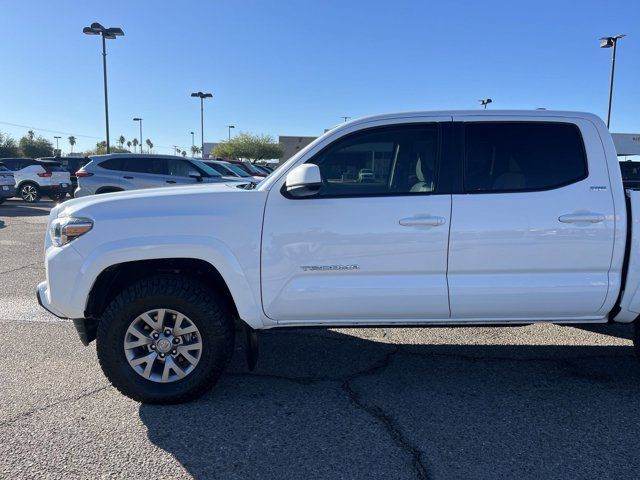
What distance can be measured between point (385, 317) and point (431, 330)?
1.78 metres

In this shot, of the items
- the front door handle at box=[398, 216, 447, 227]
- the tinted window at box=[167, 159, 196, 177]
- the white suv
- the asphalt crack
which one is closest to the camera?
the asphalt crack

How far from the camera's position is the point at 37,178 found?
18.6m

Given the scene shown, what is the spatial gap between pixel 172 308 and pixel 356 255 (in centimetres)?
128

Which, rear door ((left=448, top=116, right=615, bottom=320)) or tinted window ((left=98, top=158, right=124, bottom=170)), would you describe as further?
tinted window ((left=98, top=158, right=124, bottom=170))

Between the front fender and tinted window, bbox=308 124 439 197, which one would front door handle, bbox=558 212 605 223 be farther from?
the front fender

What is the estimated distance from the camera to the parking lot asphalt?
2.77m

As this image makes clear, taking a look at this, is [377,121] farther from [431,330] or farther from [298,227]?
[431,330]

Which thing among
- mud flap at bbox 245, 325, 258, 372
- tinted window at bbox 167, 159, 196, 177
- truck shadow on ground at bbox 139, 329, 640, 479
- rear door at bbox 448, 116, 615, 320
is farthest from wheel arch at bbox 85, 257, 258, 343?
tinted window at bbox 167, 159, 196, 177

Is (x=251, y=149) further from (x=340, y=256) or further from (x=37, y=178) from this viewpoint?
(x=340, y=256)

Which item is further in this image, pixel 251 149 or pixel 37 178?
pixel 251 149

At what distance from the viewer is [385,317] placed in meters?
3.46

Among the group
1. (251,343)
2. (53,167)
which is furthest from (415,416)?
(53,167)

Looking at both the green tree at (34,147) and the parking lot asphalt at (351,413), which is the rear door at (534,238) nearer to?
the parking lot asphalt at (351,413)

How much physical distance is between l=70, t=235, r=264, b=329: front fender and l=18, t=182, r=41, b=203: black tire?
59.1ft
